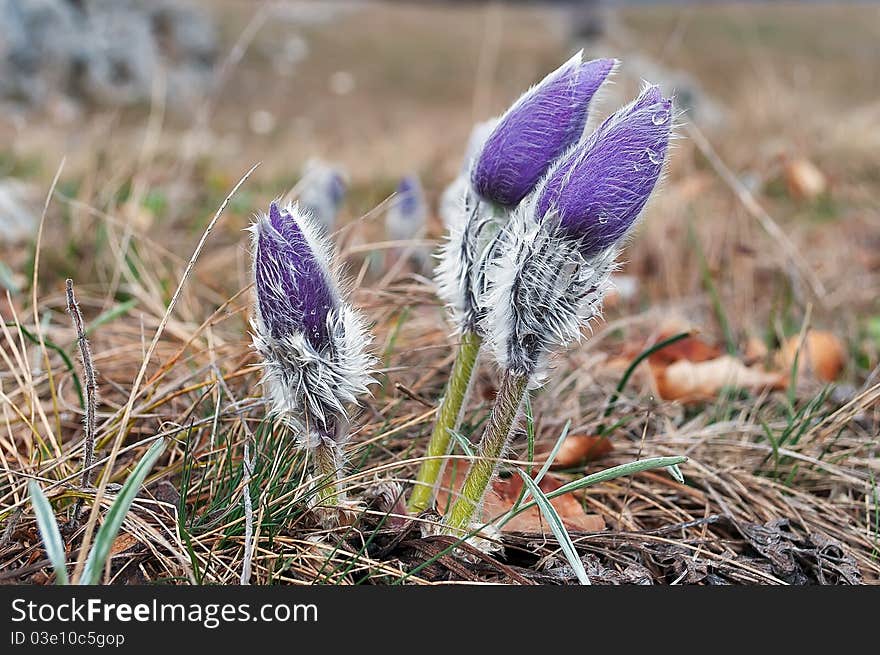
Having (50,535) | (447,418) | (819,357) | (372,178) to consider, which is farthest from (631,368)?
(372,178)

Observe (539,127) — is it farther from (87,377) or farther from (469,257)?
(87,377)

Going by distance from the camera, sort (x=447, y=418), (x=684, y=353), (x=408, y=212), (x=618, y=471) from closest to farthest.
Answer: (x=618, y=471) → (x=447, y=418) → (x=684, y=353) → (x=408, y=212)

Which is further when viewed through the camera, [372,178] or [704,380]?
[372,178]

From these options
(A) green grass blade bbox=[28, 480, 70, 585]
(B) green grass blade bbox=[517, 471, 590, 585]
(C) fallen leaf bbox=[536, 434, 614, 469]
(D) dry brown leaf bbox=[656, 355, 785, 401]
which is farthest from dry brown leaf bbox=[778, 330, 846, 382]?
(A) green grass blade bbox=[28, 480, 70, 585]

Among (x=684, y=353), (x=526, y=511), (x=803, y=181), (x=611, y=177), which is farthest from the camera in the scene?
(x=803, y=181)

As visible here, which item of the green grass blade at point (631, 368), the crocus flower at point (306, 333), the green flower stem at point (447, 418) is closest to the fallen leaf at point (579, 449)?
the green grass blade at point (631, 368)

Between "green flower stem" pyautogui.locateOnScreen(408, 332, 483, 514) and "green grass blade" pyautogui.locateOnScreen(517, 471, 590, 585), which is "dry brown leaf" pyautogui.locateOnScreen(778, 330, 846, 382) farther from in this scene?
"green grass blade" pyautogui.locateOnScreen(517, 471, 590, 585)

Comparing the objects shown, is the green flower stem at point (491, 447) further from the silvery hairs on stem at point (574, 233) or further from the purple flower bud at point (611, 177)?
the purple flower bud at point (611, 177)
